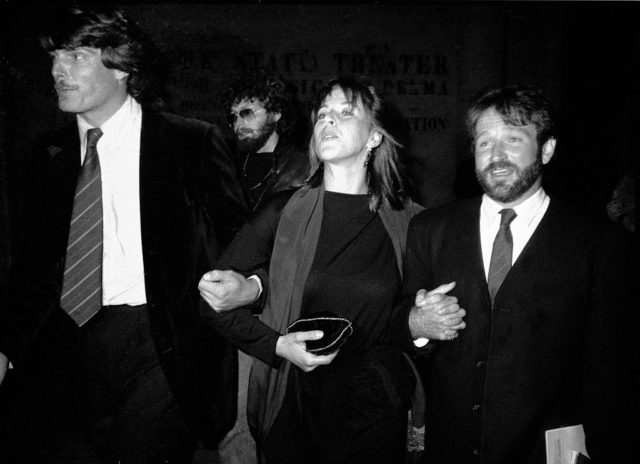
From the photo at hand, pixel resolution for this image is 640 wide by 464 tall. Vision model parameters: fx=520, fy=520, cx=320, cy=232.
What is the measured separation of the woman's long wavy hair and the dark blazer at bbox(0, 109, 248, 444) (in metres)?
0.50

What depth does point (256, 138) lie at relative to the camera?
3693mm

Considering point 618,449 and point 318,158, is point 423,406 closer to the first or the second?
point 618,449

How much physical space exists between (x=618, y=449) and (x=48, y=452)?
12.3 feet

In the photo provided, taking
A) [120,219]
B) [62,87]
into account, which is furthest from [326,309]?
[62,87]

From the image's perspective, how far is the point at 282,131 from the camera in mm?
3768

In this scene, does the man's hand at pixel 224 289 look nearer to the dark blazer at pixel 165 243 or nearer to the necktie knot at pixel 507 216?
the dark blazer at pixel 165 243

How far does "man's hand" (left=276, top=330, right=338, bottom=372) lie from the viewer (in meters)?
1.96

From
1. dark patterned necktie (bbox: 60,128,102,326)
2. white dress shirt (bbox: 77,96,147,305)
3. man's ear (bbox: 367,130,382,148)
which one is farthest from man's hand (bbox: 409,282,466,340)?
dark patterned necktie (bbox: 60,128,102,326)

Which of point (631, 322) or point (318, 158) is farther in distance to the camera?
point (318, 158)

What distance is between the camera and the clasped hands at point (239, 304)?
1.99m

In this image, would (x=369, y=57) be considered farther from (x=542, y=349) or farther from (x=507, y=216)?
(x=542, y=349)

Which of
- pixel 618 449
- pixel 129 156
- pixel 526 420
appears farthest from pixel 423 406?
pixel 129 156

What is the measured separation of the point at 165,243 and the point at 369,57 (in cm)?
393

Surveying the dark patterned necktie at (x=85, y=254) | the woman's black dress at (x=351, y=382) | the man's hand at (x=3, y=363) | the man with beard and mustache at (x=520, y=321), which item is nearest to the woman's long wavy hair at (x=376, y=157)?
the woman's black dress at (x=351, y=382)
